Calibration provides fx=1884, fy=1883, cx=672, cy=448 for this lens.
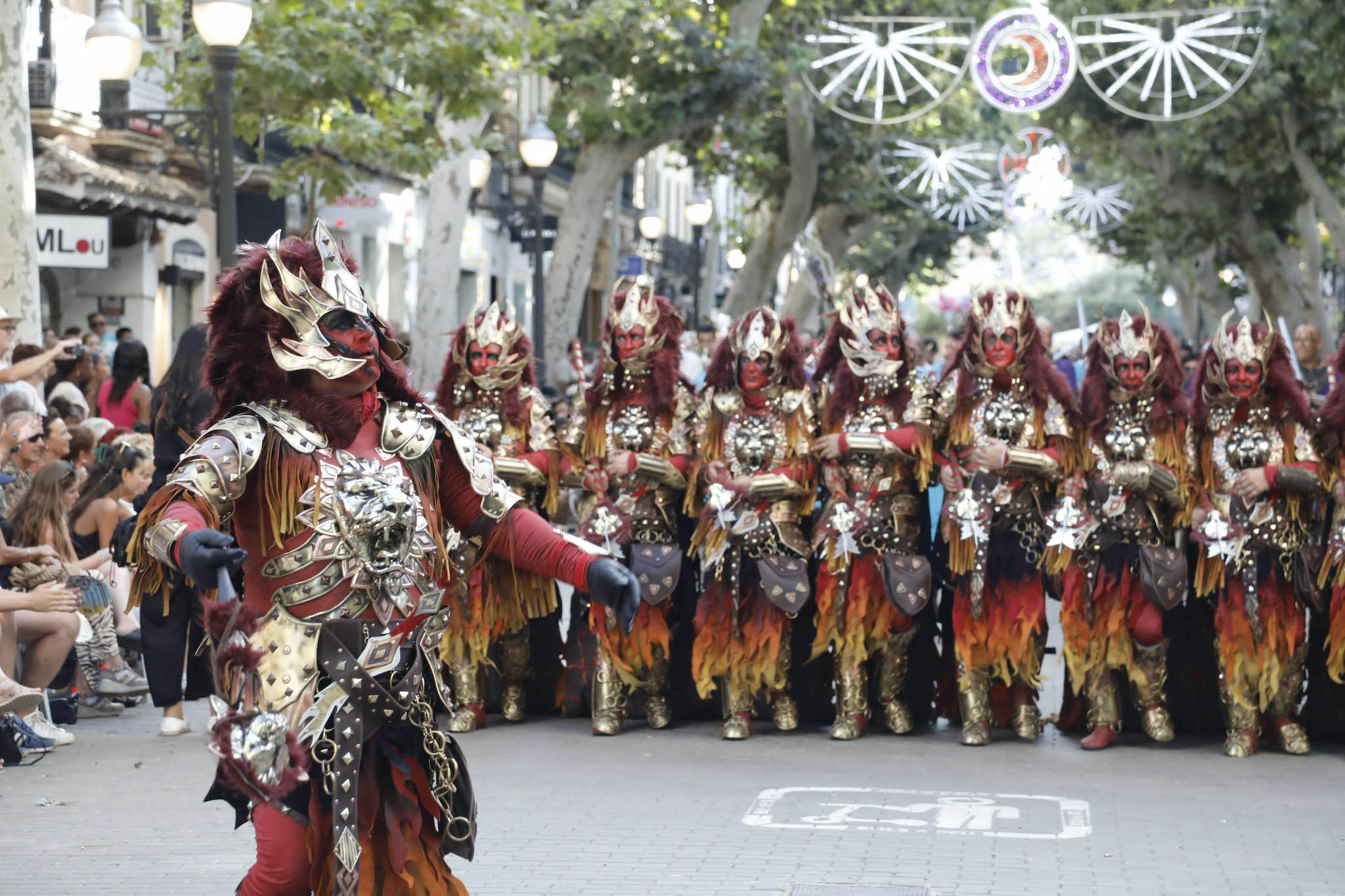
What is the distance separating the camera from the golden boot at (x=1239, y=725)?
29.1ft

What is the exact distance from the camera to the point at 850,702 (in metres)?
9.35

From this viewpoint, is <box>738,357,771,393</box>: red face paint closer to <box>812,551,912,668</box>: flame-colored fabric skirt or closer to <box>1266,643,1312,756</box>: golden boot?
<box>812,551,912,668</box>: flame-colored fabric skirt

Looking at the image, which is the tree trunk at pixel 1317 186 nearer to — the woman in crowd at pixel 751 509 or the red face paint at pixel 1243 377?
the red face paint at pixel 1243 377

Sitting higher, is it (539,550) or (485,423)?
(485,423)

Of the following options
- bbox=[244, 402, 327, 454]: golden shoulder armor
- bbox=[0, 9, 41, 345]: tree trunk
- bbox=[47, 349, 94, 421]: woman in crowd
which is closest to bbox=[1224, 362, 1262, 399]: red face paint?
bbox=[244, 402, 327, 454]: golden shoulder armor

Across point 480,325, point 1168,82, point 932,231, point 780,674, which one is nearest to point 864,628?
point 780,674

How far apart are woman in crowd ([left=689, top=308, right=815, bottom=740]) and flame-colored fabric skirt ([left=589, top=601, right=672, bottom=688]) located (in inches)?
8.0

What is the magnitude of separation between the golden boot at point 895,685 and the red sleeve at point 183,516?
5.45 m

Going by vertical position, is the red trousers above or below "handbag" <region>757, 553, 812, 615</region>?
below

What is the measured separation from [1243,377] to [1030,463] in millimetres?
1046

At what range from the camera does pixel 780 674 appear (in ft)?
30.6

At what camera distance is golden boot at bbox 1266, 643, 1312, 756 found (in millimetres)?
8812

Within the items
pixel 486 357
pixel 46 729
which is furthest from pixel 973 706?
pixel 46 729

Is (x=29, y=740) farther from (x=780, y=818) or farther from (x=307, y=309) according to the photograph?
(x=307, y=309)
